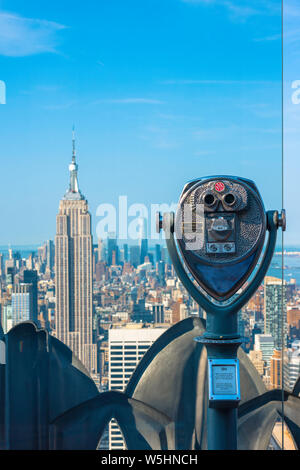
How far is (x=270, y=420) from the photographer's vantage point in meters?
2.69

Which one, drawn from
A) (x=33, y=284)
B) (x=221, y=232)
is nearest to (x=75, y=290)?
(x=33, y=284)

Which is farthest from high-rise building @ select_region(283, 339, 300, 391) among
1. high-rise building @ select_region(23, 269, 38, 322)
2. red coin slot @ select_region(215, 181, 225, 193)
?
high-rise building @ select_region(23, 269, 38, 322)

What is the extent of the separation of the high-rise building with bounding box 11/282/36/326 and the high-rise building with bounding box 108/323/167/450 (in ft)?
1.36

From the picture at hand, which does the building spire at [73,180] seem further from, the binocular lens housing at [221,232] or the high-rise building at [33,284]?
the binocular lens housing at [221,232]

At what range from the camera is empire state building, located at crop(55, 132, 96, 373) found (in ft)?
8.86

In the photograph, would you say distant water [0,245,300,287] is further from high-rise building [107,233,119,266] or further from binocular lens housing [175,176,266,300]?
binocular lens housing [175,176,266,300]

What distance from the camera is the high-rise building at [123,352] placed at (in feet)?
8.89

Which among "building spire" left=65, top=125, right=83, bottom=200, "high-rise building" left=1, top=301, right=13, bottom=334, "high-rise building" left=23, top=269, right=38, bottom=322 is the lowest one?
Result: "high-rise building" left=1, top=301, right=13, bottom=334

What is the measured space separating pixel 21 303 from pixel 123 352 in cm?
56

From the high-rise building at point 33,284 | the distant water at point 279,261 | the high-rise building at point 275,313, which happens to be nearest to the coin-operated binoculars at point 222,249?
the distant water at point 279,261

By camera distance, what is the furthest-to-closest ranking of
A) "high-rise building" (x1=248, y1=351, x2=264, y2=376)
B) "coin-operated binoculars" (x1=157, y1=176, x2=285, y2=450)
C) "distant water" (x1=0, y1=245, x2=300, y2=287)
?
"high-rise building" (x1=248, y1=351, x2=264, y2=376), "distant water" (x1=0, y1=245, x2=300, y2=287), "coin-operated binoculars" (x1=157, y1=176, x2=285, y2=450)

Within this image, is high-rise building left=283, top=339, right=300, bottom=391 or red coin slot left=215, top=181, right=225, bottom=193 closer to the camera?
red coin slot left=215, top=181, right=225, bottom=193

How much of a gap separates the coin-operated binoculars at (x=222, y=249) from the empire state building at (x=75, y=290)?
0.88m

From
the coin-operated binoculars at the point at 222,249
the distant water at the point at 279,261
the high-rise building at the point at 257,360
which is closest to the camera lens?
the coin-operated binoculars at the point at 222,249
